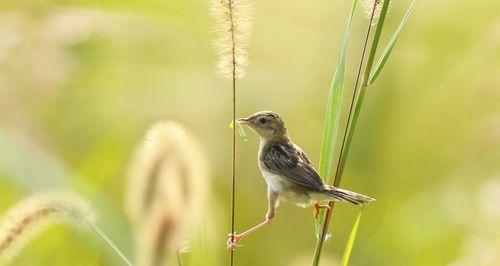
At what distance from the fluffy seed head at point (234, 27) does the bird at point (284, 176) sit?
16.1 inches

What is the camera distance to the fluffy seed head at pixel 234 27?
2.03m

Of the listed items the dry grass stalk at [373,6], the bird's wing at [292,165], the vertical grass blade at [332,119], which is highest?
the dry grass stalk at [373,6]

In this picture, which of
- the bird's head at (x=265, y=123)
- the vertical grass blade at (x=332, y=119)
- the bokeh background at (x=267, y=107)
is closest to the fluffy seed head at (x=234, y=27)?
the vertical grass blade at (x=332, y=119)

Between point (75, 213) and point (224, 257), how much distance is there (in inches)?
81.8

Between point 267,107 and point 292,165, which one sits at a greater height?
point 292,165

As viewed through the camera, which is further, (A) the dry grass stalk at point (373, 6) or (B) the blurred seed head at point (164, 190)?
(A) the dry grass stalk at point (373, 6)

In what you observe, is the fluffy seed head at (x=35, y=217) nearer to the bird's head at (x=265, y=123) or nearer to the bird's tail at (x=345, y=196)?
the bird's tail at (x=345, y=196)

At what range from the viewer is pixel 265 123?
9.34 feet

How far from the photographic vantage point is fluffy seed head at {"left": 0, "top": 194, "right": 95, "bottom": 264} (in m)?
1.89

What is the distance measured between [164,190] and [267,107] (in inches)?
126

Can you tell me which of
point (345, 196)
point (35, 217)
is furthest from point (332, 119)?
point (35, 217)

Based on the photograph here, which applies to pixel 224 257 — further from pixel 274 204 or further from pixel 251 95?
pixel 274 204

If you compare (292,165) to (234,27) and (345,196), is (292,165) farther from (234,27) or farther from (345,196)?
(234,27)

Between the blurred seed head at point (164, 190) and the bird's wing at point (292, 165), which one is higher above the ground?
the blurred seed head at point (164, 190)
